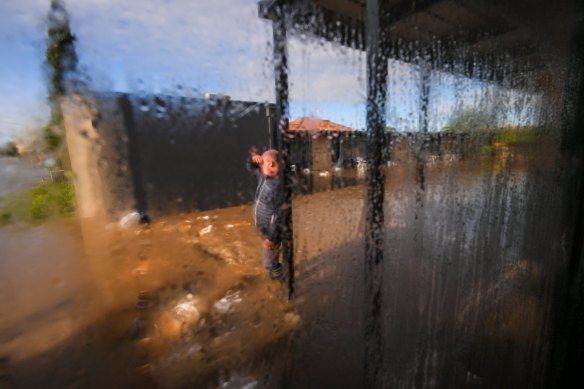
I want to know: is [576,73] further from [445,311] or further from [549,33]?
[445,311]

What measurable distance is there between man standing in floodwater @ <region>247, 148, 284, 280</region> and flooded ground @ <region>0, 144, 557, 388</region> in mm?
576

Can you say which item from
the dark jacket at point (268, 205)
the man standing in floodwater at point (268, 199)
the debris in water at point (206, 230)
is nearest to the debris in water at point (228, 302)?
the man standing in floodwater at point (268, 199)

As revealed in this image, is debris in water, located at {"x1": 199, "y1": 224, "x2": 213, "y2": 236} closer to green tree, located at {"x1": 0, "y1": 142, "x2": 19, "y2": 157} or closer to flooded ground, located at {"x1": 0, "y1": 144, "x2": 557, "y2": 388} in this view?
flooded ground, located at {"x1": 0, "y1": 144, "x2": 557, "y2": 388}

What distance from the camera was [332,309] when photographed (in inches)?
112

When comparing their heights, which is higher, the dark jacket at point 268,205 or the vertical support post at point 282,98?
the vertical support post at point 282,98

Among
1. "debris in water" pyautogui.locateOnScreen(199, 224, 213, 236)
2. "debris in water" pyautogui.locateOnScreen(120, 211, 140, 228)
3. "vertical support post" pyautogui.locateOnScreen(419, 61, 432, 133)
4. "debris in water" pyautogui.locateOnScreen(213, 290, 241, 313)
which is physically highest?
"vertical support post" pyautogui.locateOnScreen(419, 61, 432, 133)

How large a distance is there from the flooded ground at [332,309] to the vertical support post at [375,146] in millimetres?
78

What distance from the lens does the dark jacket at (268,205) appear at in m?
2.82

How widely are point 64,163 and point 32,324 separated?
1.75m

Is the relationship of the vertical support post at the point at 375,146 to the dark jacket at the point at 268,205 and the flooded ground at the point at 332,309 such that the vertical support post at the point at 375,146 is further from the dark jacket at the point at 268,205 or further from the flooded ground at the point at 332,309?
the dark jacket at the point at 268,205

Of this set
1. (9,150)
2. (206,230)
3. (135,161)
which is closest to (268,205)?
(135,161)

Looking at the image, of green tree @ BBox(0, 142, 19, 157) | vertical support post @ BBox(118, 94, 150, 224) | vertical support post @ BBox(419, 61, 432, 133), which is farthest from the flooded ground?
green tree @ BBox(0, 142, 19, 157)

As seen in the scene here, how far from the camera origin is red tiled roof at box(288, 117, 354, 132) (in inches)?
89.4

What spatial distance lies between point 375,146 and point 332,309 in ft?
5.54
